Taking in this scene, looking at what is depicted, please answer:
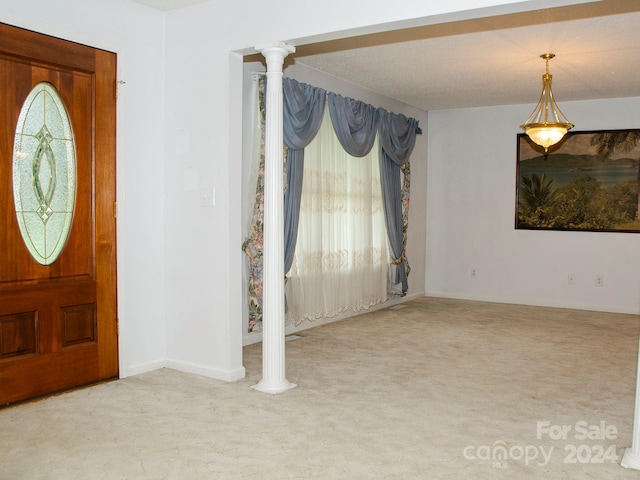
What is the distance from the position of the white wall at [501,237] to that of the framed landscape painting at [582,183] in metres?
0.11

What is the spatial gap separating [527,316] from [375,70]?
324 cm

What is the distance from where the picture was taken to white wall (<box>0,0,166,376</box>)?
3949 millimetres

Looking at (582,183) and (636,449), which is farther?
(582,183)

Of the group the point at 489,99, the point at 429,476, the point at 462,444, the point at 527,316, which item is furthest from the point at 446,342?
the point at 489,99

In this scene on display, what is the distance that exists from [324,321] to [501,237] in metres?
2.95

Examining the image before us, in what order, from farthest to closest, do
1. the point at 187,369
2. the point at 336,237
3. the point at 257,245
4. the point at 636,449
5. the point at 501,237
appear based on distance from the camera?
the point at 501,237, the point at 336,237, the point at 257,245, the point at 187,369, the point at 636,449

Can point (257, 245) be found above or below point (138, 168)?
below

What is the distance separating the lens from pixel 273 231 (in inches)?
151

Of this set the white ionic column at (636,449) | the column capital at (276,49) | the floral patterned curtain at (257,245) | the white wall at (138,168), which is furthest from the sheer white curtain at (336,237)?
the white ionic column at (636,449)

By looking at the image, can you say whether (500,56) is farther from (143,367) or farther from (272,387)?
(143,367)

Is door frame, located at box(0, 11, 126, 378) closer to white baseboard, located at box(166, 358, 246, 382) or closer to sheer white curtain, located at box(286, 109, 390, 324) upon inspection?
white baseboard, located at box(166, 358, 246, 382)

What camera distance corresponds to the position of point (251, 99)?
5.03m

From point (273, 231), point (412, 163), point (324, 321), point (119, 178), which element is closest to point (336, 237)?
point (324, 321)

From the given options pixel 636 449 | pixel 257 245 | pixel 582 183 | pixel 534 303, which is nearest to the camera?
pixel 636 449
